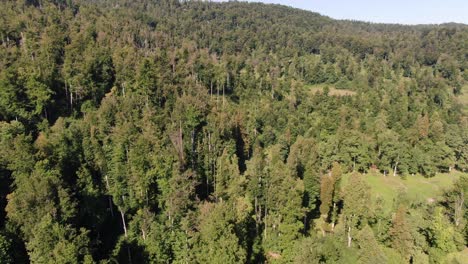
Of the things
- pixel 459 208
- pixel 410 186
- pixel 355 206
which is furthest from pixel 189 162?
pixel 410 186

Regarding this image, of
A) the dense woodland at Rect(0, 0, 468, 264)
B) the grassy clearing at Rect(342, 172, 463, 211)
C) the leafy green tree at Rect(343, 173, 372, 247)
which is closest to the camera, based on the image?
the dense woodland at Rect(0, 0, 468, 264)

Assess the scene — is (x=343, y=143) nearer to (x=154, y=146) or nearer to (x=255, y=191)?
(x=255, y=191)

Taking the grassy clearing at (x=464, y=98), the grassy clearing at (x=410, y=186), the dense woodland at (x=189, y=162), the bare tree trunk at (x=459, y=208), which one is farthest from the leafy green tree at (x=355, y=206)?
the grassy clearing at (x=464, y=98)

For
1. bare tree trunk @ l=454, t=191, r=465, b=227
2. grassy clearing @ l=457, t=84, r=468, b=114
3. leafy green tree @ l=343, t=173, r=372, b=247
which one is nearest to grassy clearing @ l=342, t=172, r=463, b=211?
bare tree trunk @ l=454, t=191, r=465, b=227

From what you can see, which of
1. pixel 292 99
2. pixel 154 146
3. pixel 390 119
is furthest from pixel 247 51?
pixel 154 146

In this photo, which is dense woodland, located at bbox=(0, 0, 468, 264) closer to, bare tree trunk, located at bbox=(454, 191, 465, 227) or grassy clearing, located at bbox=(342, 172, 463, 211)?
bare tree trunk, located at bbox=(454, 191, 465, 227)
